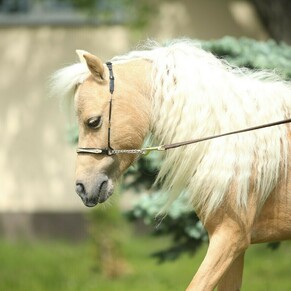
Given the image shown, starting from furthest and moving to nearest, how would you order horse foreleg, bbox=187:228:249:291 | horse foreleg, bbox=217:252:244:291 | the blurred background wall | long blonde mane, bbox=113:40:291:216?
the blurred background wall, horse foreleg, bbox=217:252:244:291, long blonde mane, bbox=113:40:291:216, horse foreleg, bbox=187:228:249:291

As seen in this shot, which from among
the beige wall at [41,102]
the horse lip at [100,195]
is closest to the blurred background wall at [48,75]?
the beige wall at [41,102]

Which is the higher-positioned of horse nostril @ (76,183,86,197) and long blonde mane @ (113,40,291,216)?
long blonde mane @ (113,40,291,216)

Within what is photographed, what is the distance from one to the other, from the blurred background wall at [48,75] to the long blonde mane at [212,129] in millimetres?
7415

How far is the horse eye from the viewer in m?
5.03

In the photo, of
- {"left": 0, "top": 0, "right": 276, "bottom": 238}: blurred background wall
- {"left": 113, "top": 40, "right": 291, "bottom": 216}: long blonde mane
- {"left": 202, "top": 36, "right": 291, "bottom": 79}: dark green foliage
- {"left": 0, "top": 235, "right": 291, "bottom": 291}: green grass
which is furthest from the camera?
{"left": 0, "top": 0, "right": 276, "bottom": 238}: blurred background wall

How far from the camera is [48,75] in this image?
12773 mm

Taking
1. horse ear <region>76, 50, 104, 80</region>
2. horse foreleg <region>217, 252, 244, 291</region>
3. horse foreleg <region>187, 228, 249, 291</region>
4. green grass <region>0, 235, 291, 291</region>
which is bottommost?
green grass <region>0, 235, 291, 291</region>

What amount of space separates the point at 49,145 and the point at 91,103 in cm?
787

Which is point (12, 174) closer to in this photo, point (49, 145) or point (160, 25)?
point (49, 145)

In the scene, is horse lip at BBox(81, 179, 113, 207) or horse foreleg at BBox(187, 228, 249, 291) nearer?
horse foreleg at BBox(187, 228, 249, 291)

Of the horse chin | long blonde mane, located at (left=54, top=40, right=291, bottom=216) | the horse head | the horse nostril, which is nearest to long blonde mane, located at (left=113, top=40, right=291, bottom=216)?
long blonde mane, located at (left=54, top=40, right=291, bottom=216)

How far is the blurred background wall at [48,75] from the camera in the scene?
41.2ft

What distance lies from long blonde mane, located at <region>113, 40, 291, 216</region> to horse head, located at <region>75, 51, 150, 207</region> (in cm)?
12

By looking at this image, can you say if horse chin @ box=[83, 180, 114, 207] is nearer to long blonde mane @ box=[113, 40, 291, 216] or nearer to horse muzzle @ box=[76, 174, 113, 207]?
horse muzzle @ box=[76, 174, 113, 207]
